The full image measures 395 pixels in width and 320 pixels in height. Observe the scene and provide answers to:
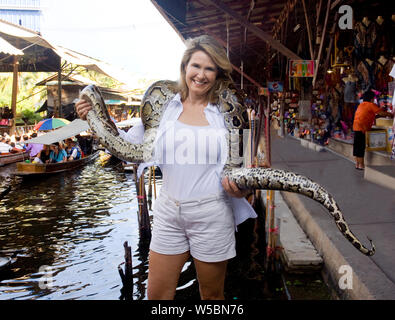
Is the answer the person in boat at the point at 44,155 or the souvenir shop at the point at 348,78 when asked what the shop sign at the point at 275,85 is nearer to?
the souvenir shop at the point at 348,78

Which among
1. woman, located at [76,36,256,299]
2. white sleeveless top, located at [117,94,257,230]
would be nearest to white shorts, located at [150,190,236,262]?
woman, located at [76,36,256,299]

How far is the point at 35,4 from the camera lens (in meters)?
52.9

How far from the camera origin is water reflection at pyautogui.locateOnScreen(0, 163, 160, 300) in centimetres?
613

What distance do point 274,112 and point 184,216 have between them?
22529mm

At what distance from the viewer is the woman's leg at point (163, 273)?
7.79 feet

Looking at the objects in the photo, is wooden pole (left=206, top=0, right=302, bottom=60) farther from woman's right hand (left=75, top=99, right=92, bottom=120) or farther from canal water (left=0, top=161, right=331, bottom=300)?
woman's right hand (left=75, top=99, right=92, bottom=120)

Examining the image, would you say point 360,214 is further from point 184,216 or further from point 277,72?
point 277,72

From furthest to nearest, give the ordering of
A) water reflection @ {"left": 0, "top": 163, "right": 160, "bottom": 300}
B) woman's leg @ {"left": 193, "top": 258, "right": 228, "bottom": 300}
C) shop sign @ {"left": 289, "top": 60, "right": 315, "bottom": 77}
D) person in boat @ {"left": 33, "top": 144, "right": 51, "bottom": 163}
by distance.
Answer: person in boat @ {"left": 33, "top": 144, "right": 51, "bottom": 163} → shop sign @ {"left": 289, "top": 60, "right": 315, "bottom": 77} → water reflection @ {"left": 0, "top": 163, "right": 160, "bottom": 300} → woman's leg @ {"left": 193, "top": 258, "right": 228, "bottom": 300}

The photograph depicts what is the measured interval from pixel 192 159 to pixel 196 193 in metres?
0.20

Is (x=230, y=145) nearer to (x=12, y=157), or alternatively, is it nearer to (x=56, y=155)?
(x=56, y=155)

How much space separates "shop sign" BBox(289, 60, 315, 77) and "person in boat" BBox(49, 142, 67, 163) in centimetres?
1096

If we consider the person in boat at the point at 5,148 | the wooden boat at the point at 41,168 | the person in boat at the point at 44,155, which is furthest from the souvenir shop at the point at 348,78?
the person in boat at the point at 5,148

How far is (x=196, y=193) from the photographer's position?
7.70ft

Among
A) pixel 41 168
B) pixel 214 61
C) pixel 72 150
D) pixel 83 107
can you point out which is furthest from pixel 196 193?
pixel 72 150
